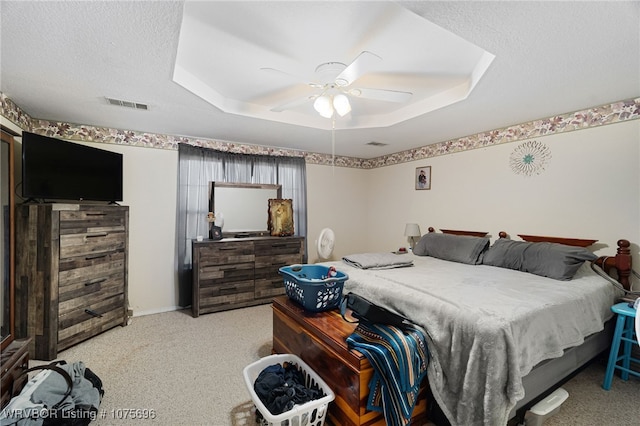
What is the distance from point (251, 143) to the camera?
404 cm

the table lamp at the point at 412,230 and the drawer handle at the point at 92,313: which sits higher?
the table lamp at the point at 412,230

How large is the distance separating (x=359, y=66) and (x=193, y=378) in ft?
8.23

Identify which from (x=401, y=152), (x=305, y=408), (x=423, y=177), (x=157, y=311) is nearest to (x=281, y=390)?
(x=305, y=408)

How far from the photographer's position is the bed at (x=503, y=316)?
139cm

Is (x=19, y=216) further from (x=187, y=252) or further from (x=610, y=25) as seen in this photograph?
(x=610, y=25)

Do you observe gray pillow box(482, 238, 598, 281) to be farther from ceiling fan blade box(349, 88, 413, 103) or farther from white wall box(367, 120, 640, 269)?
ceiling fan blade box(349, 88, 413, 103)

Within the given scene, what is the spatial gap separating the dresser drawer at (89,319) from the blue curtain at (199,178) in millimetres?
724

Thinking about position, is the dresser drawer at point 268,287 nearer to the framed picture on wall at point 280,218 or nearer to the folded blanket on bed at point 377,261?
the framed picture on wall at point 280,218

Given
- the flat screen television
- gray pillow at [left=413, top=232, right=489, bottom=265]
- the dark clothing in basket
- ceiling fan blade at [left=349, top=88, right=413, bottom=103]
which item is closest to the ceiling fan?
ceiling fan blade at [left=349, top=88, right=413, bottom=103]

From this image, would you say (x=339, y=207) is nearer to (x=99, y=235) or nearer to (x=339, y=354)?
(x=99, y=235)

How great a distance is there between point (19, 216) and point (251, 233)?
229 cm

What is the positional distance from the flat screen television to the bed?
267cm

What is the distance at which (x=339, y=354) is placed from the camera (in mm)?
1609

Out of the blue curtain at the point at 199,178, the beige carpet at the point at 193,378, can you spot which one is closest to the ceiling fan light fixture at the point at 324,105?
the blue curtain at the point at 199,178
